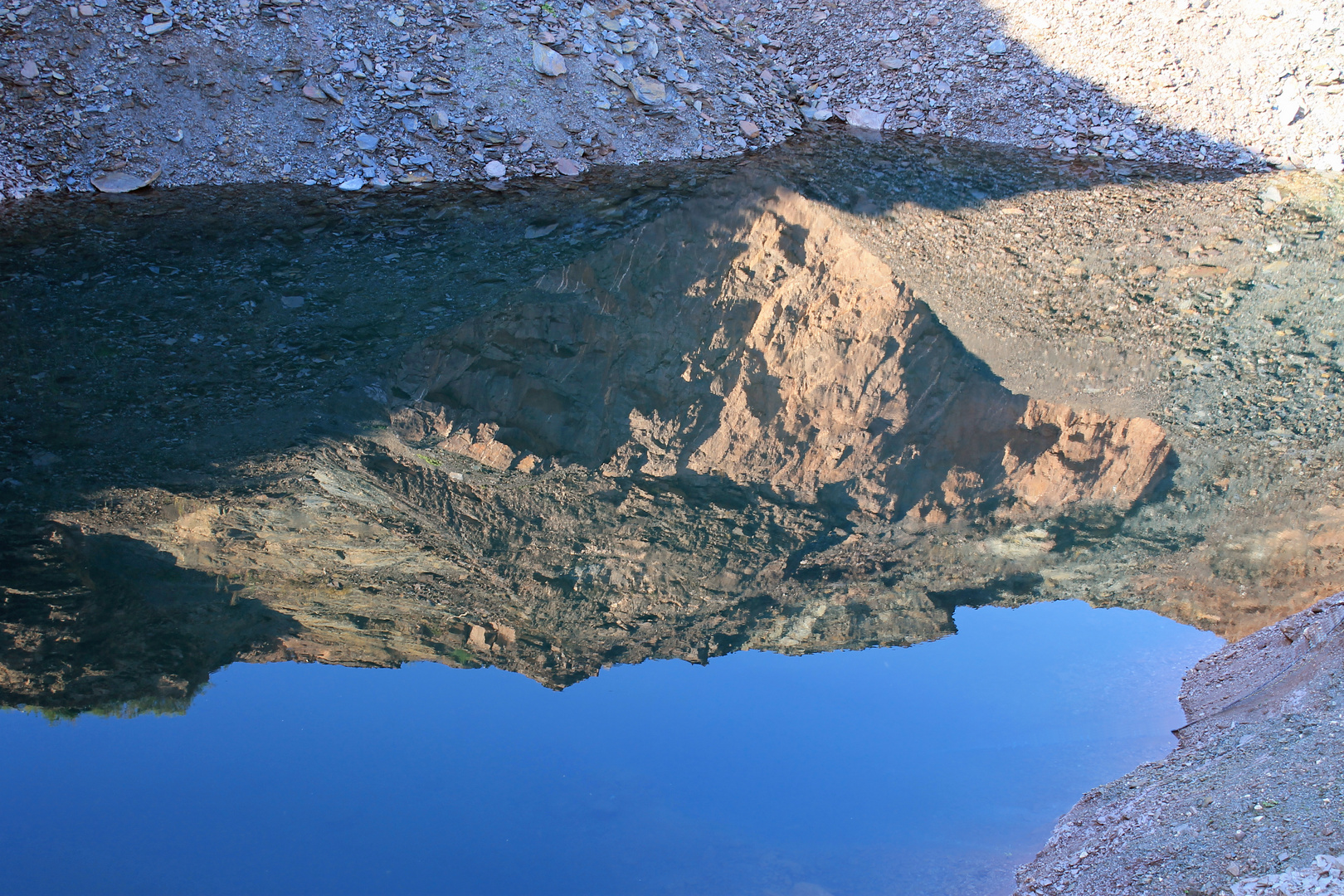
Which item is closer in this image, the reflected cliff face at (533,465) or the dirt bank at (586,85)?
the reflected cliff face at (533,465)

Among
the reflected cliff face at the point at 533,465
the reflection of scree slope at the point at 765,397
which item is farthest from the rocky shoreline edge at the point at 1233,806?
the reflection of scree slope at the point at 765,397

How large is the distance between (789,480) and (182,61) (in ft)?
33.9

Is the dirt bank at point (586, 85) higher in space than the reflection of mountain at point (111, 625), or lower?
higher

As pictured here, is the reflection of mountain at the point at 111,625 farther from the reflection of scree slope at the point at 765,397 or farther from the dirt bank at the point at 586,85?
the dirt bank at the point at 586,85

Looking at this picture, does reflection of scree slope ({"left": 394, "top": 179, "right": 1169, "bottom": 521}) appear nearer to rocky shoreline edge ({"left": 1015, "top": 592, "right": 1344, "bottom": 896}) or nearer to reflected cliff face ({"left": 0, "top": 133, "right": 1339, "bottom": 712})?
reflected cliff face ({"left": 0, "top": 133, "right": 1339, "bottom": 712})

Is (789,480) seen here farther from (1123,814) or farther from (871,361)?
(1123,814)

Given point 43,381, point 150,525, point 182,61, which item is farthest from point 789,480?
point 182,61

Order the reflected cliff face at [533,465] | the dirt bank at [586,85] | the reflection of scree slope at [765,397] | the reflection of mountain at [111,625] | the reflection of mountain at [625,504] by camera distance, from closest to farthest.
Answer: the reflection of mountain at [111,625] < the reflection of mountain at [625,504] < the reflected cliff face at [533,465] < the reflection of scree slope at [765,397] < the dirt bank at [586,85]

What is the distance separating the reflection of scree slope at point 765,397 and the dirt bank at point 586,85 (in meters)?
4.48

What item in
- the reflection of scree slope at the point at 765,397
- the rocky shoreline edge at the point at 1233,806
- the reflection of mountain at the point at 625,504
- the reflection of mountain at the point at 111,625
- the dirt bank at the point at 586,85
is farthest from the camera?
the dirt bank at the point at 586,85

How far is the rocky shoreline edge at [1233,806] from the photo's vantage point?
10.2ft

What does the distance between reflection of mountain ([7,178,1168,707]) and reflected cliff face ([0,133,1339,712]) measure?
0.08ft

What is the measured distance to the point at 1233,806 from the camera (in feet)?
11.4

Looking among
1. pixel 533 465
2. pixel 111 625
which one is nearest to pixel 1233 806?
pixel 533 465
